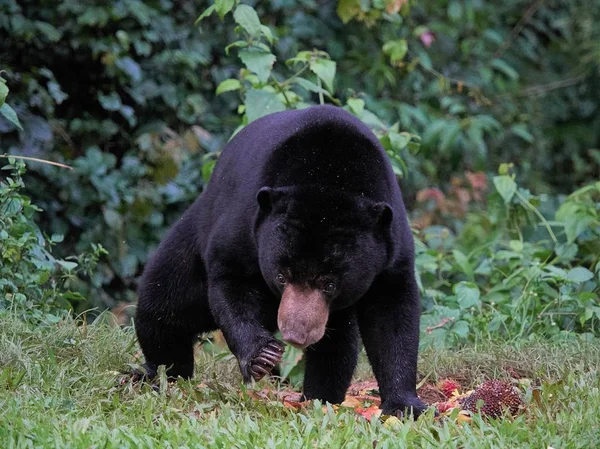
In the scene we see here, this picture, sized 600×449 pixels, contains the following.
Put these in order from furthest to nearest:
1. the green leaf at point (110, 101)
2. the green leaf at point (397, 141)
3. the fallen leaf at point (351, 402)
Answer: the green leaf at point (110, 101)
the green leaf at point (397, 141)
the fallen leaf at point (351, 402)

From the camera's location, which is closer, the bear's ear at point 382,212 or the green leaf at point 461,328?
the bear's ear at point 382,212

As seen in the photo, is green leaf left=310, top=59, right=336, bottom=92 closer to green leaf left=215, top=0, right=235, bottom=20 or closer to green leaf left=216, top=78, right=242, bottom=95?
green leaf left=216, top=78, right=242, bottom=95

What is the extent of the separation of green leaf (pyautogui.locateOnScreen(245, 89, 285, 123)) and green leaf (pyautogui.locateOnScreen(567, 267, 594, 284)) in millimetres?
1860

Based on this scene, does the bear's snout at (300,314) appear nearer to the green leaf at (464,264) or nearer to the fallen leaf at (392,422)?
the fallen leaf at (392,422)

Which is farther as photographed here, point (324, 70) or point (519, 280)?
point (519, 280)

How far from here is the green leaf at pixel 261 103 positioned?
6234 mm

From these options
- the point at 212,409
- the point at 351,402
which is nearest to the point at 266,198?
the point at 212,409

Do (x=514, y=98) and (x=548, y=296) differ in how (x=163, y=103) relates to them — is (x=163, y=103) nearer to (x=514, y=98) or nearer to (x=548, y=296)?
(x=548, y=296)

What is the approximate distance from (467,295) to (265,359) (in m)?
2.12

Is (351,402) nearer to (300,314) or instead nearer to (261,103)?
(300,314)

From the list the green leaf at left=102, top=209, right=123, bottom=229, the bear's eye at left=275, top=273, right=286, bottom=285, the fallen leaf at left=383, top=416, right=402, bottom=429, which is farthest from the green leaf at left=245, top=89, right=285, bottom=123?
the fallen leaf at left=383, top=416, right=402, bottom=429

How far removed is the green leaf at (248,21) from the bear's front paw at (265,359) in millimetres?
2396

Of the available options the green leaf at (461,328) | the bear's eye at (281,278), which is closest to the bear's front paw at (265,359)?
the bear's eye at (281,278)

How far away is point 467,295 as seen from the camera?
20.6 feet
